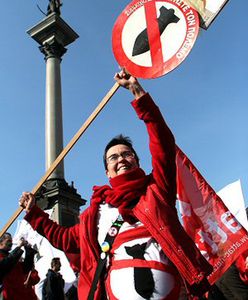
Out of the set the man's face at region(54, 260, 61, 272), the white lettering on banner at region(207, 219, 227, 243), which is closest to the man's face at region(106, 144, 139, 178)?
the white lettering on banner at region(207, 219, 227, 243)

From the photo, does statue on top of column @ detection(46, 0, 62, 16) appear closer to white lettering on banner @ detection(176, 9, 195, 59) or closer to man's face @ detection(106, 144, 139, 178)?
white lettering on banner @ detection(176, 9, 195, 59)

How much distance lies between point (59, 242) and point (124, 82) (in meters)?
1.06

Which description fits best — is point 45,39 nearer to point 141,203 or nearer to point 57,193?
point 57,193

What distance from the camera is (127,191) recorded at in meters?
2.54

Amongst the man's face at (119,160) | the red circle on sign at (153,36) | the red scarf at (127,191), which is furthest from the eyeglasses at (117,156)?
the red circle on sign at (153,36)

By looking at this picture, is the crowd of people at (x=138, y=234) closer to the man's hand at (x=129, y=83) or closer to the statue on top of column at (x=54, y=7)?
the man's hand at (x=129, y=83)

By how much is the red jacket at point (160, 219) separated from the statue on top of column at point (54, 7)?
65.6 feet

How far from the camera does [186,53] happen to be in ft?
9.45

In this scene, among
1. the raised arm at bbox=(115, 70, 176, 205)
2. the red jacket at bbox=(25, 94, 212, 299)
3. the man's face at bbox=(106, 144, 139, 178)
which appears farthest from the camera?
the man's face at bbox=(106, 144, 139, 178)

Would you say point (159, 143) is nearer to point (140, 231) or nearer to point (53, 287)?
point (140, 231)

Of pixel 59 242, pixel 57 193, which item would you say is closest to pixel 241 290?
pixel 59 242

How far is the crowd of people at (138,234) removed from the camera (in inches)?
90.3

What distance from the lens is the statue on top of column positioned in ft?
70.8

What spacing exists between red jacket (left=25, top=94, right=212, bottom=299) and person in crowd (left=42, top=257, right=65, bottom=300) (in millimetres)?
5278
